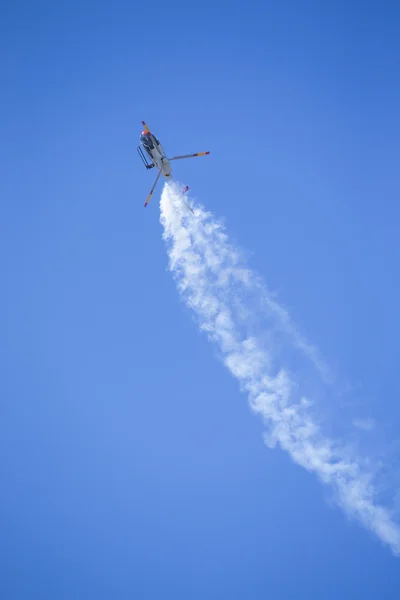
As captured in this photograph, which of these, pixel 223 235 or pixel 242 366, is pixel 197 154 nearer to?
pixel 223 235

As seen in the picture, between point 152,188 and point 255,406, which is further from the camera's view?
point 255,406

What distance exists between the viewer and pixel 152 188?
4206 cm

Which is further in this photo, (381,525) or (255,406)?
(255,406)

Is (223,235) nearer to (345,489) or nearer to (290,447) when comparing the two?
(290,447)

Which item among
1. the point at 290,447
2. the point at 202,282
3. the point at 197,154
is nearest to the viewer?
the point at 197,154

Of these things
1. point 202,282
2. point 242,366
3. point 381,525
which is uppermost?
point 202,282

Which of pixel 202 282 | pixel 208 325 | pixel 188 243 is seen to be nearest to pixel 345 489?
pixel 208 325

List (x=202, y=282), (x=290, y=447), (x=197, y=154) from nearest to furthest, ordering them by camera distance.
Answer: (x=197, y=154) < (x=290, y=447) < (x=202, y=282)

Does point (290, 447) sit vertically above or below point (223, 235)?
below

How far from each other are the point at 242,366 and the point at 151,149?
20.8 meters

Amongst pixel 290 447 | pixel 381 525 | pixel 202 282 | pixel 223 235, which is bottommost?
pixel 381 525

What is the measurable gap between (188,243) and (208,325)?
8.13m

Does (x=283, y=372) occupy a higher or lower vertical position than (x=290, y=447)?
higher

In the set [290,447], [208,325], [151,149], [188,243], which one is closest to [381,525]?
[290,447]
